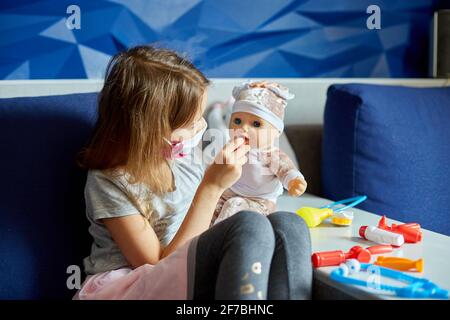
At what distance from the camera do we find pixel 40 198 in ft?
3.70

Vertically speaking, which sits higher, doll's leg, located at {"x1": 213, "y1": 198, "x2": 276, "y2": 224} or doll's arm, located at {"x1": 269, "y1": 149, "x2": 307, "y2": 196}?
doll's arm, located at {"x1": 269, "y1": 149, "x2": 307, "y2": 196}

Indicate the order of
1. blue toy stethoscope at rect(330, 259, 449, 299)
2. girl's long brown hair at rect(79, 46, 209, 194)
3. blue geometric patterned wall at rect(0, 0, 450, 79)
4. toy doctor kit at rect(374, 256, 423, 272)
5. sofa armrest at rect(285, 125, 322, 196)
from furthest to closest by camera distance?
sofa armrest at rect(285, 125, 322, 196), blue geometric patterned wall at rect(0, 0, 450, 79), girl's long brown hair at rect(79, 46, 209, 194), toy doctor kit at rect(374, 256, 423, 272), blue toy stethoscope at rect(330, 259, 449, 299)

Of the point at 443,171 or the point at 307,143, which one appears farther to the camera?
the point at 307,143

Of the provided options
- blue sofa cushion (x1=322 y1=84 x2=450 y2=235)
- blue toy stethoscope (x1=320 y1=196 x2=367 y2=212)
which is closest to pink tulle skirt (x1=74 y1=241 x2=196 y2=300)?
blue toy stethoscope (x1=320 y1=196 x2=367 y2=212)

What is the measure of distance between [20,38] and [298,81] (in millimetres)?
779

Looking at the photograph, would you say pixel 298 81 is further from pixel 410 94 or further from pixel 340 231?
pixel 340 231

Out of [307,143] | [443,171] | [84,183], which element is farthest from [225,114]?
[443,171]

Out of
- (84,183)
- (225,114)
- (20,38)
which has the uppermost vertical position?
(20,38)

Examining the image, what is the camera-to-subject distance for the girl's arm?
3.43 ft

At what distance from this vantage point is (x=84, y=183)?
1.18 metres

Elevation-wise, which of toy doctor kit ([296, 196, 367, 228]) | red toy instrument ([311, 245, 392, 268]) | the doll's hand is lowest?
red toy instrument ([311, 245, 392, 268])

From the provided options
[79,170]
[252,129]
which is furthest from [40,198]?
[252,129]

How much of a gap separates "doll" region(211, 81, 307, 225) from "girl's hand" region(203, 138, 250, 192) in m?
0.08

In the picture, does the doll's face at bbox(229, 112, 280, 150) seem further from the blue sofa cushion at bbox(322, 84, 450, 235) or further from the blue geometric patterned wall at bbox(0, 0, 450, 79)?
the blue geometric patterned wall at bbox(0, 0, 450, 79)
